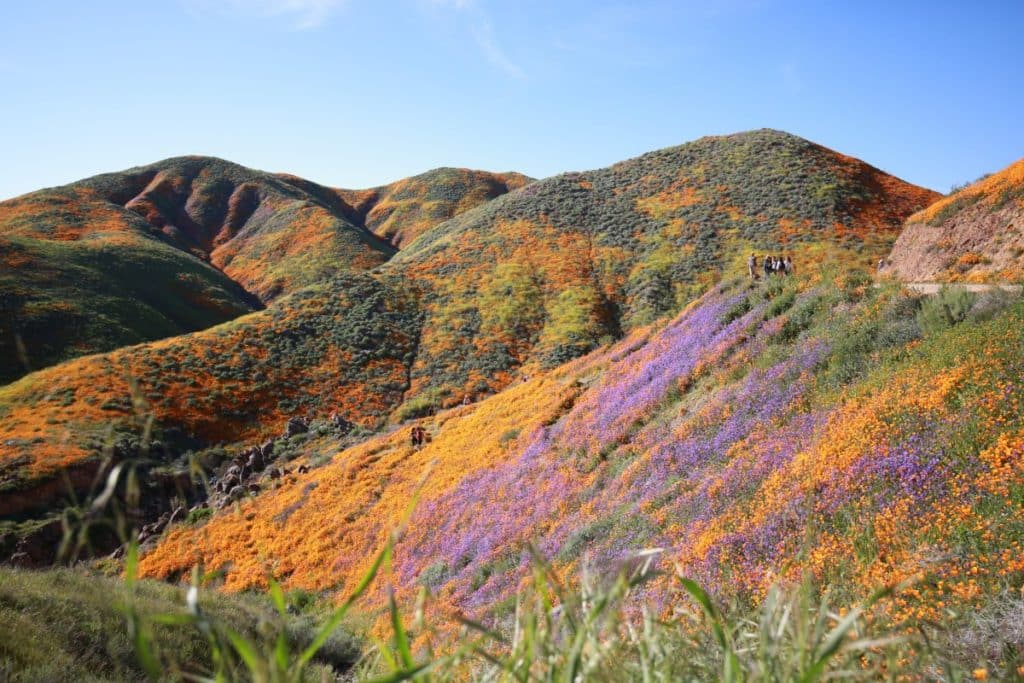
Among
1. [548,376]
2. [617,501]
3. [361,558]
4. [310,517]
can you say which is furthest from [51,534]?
[617,501]

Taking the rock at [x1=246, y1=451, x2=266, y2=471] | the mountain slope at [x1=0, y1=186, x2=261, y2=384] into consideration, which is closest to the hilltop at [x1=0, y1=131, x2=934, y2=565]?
the rock at [x1=246, y1=451, x2=266, y2=471]

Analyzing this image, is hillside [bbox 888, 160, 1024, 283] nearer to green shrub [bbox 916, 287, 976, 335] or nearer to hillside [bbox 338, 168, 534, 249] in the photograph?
green shrub [bbox 916, 287, 976, 335]

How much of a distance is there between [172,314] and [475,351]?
110ft

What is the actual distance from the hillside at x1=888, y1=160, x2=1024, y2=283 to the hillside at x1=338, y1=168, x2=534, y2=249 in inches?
3181

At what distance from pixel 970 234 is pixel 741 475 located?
52.9 feet

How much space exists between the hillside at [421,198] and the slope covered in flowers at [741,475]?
80.6 metres

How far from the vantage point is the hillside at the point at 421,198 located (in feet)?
339

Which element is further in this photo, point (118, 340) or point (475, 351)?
point (118, 340)

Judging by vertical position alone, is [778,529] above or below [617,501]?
above

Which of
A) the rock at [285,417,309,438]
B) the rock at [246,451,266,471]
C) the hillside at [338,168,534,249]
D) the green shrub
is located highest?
the hillside at [338,168,534,249]

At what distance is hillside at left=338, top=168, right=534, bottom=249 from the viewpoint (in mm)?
103312

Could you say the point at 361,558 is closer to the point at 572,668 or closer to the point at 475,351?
the point at 572,668

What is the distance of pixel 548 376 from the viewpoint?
26562 mm

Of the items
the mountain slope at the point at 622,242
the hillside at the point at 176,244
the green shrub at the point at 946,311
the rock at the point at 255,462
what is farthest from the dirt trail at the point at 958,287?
the rock at the point at 255,462
